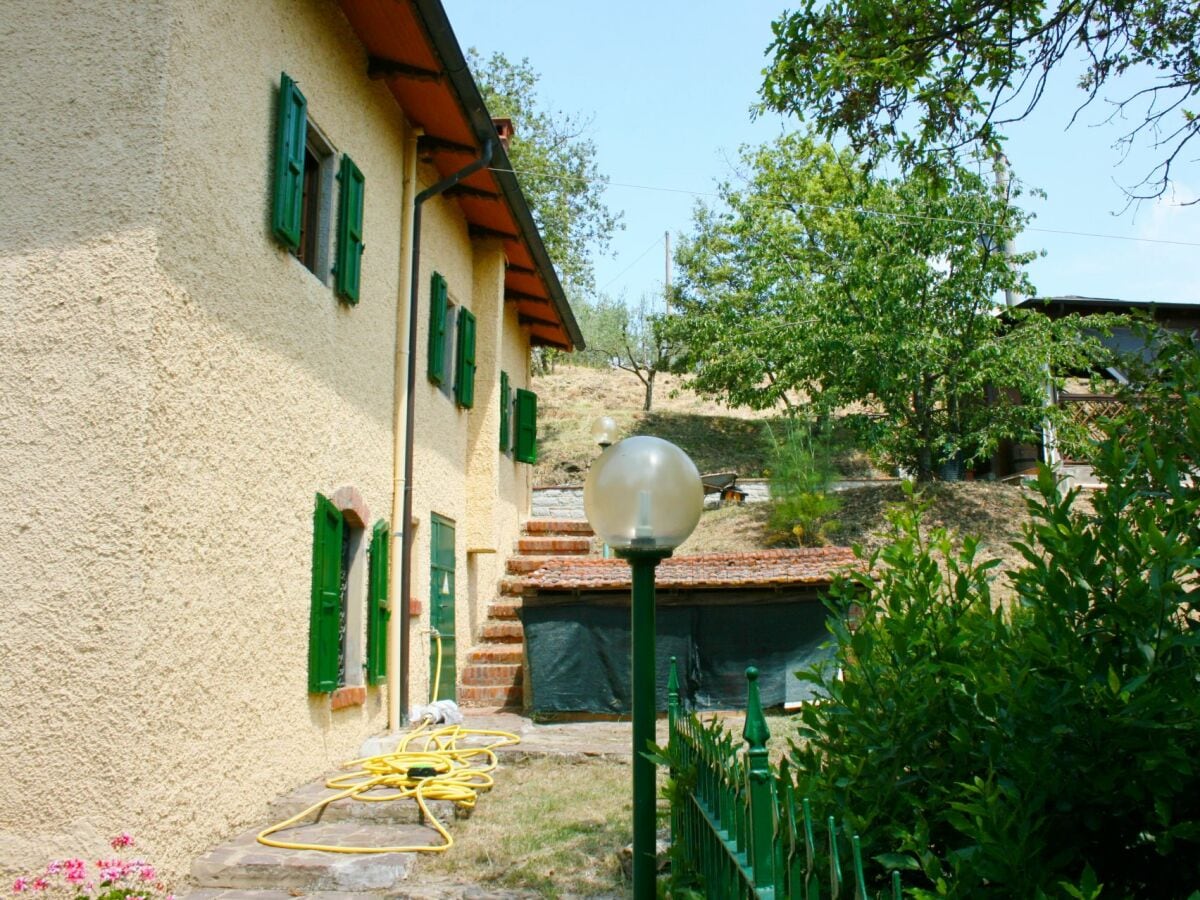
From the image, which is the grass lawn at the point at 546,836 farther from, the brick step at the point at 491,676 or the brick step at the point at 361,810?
the brick step at the point at 491,676

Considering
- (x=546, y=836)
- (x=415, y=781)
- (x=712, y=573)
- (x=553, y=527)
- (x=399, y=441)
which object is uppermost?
(x=399, y=441)

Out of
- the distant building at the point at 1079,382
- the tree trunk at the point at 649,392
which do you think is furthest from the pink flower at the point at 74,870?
the tree trunk at the point at 649,392

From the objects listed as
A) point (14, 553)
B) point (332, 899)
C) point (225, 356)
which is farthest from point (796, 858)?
point (225, 356)

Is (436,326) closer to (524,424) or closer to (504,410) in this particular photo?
(504,410)

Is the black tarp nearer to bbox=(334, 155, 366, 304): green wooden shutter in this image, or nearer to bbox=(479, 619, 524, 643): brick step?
bbox=(479, 619, 524, 643): brick step

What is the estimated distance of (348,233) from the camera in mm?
7918

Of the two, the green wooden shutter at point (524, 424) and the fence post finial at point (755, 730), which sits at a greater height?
the green wooden shutter at point (524, 424)

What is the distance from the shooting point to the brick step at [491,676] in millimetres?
12047

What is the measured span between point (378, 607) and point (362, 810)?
233 cm

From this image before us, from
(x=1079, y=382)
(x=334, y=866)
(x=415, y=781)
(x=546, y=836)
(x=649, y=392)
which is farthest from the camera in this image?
(x=649, y=392)

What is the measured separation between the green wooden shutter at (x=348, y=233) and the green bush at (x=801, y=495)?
411 inches

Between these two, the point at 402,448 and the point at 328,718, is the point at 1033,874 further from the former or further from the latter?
the point at 402,448

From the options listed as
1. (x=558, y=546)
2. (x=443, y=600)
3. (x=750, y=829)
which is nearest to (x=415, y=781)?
(x=443, y=600)

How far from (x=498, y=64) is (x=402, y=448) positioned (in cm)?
2090
